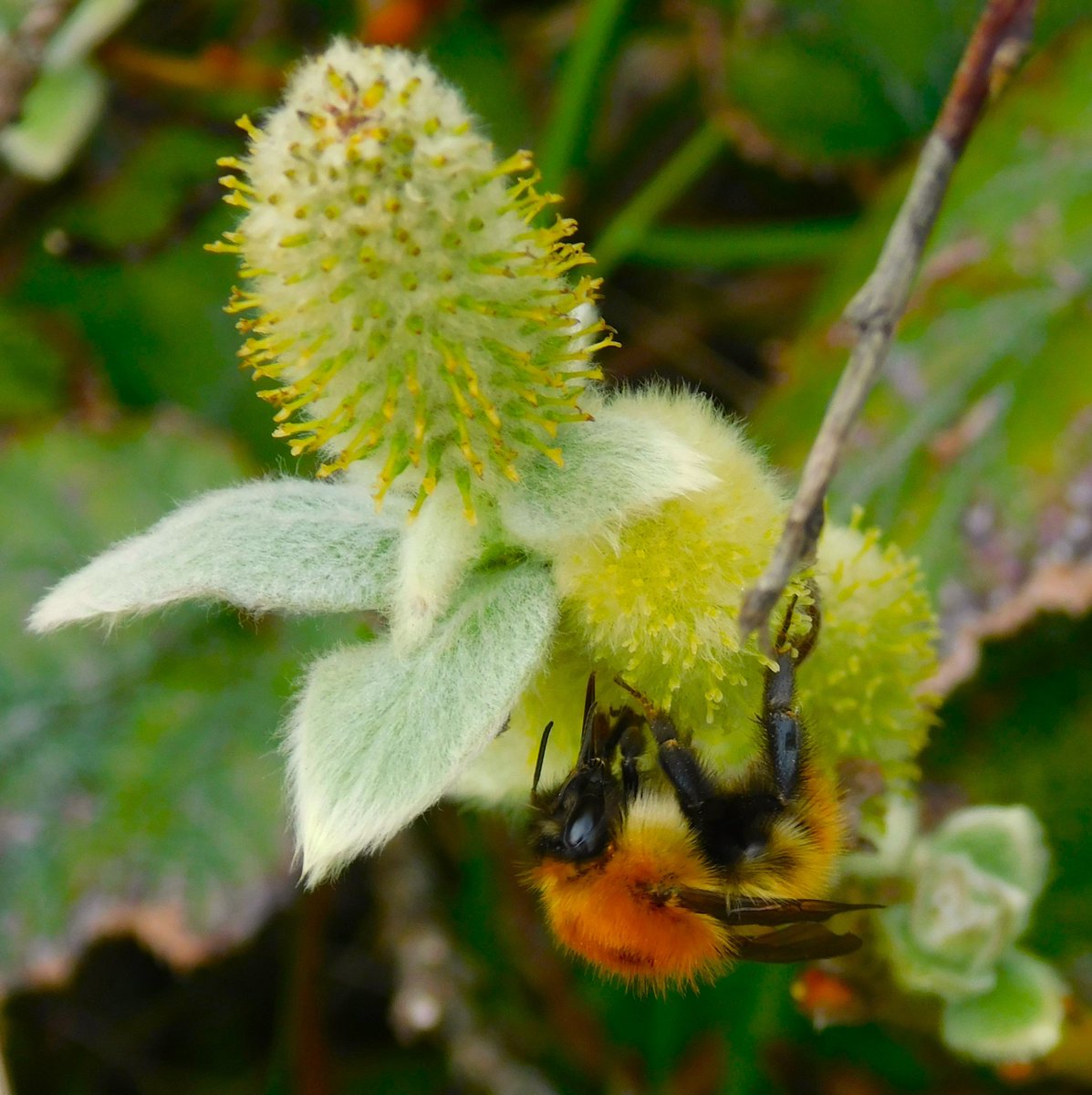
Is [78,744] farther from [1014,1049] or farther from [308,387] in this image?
[1014,1049]

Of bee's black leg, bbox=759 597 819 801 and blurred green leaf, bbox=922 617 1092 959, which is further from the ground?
bee's black leg, bbox=759 597 819 801

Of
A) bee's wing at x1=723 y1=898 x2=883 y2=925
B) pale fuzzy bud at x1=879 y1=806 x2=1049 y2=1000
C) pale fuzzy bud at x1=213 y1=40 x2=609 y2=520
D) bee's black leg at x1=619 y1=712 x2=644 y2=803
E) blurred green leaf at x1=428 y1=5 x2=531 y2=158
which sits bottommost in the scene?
pale fuzzy bud at x1=879 y1=806 x2=1049 y2=1000

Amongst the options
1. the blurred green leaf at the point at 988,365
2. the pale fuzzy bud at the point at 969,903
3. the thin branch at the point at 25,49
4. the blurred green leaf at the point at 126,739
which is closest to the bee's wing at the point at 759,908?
the pale fuzzy bud at the point at 969,903

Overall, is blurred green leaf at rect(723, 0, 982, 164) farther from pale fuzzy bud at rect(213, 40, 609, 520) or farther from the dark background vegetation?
pale fuzzy bud at rect(213, 40, 609, 520)

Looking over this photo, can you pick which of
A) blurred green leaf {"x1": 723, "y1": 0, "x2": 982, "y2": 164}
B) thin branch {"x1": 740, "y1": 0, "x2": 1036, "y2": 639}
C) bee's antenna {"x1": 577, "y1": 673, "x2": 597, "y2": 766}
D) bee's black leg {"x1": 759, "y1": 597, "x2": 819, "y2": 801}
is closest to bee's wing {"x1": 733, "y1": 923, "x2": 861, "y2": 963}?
bee's black leg {"x1": 759, "y1": 597, "x2": 819, "y2": 801}

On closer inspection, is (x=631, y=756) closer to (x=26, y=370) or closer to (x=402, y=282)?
(x=402, y=282)

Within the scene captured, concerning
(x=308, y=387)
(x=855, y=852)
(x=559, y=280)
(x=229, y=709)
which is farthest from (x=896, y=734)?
(x=229, y=709)
